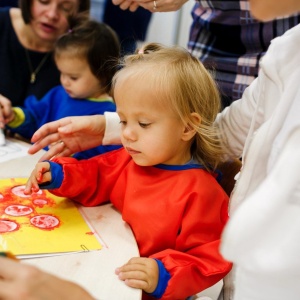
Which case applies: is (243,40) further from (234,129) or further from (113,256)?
(113,256)

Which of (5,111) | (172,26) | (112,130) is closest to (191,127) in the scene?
(112,130)

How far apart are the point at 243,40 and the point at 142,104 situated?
0.71 metres

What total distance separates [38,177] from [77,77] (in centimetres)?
69

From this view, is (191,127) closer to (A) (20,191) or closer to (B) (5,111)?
(A) (20,191)

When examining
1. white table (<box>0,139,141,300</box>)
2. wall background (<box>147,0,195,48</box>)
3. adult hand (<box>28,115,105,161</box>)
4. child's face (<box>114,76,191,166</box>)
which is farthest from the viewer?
wall background (<box>147,0,195,48</box>)

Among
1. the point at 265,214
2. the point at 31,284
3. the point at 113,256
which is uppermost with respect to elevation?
the point at 265,214

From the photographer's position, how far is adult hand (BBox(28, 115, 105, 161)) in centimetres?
121

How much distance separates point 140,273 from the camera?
817 millimetres

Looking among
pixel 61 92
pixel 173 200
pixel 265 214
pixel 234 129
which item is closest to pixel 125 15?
pixel 61 92

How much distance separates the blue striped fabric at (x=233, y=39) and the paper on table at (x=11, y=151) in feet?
2.19

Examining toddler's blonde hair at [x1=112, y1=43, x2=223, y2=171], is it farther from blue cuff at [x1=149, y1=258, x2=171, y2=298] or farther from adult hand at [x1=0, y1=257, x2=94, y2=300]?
adult hand at [x1=0, y1=257, x2=94, y2=300]

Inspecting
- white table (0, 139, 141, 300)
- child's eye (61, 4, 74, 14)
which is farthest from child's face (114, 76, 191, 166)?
child's eye (61, 4, 74, 14)

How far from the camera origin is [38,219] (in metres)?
0.96

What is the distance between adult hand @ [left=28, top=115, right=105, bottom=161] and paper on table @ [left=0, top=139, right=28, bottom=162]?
102mm
